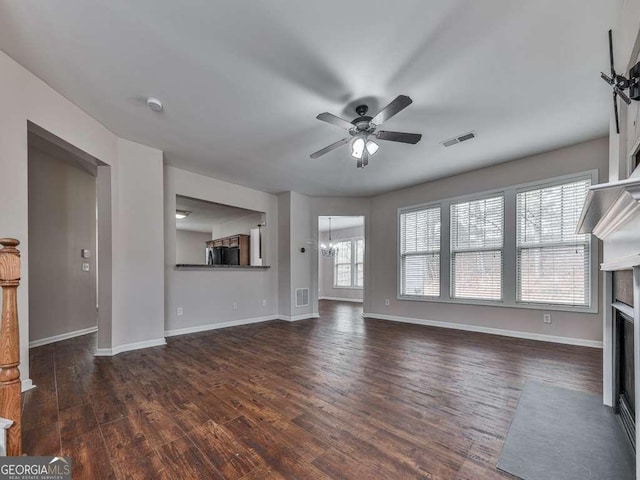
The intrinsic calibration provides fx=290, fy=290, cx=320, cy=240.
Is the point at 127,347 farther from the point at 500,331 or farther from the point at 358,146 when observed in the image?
the point at 500,331

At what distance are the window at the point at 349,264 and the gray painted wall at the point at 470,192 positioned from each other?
3.22 metres

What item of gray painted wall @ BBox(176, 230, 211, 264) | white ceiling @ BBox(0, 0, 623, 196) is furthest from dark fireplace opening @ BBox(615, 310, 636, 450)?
gray painted wall @ BBox(176, 230, 211, 264)

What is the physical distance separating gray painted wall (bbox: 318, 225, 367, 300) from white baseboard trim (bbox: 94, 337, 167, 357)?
6.32 metres

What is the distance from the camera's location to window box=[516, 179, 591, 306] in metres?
3.80

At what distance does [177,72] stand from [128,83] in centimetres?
51

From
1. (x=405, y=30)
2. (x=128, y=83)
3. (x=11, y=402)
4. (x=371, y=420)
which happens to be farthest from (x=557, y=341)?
(x=128, y=83)

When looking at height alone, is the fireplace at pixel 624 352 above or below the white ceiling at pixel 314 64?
below

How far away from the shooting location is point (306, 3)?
1.72 meters

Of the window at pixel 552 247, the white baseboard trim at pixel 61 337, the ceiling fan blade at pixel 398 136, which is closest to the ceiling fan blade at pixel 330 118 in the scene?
the ceiling fan blade at pixel 398 136

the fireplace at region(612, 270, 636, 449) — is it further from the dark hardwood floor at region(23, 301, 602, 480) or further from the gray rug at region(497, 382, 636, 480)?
the dark hardwood floor at region(23, 301, 602, 480)

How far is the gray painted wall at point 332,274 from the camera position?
9.44 meters

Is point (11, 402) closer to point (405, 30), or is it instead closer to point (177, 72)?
point (177, 72)

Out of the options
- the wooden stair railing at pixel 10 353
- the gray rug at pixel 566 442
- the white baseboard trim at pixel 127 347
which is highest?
the wooden stair railing at pixel 10 353

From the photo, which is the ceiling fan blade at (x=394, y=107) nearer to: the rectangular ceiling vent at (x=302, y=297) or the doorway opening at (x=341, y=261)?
the rectangular ceiling vent at (x=302, y=297)
